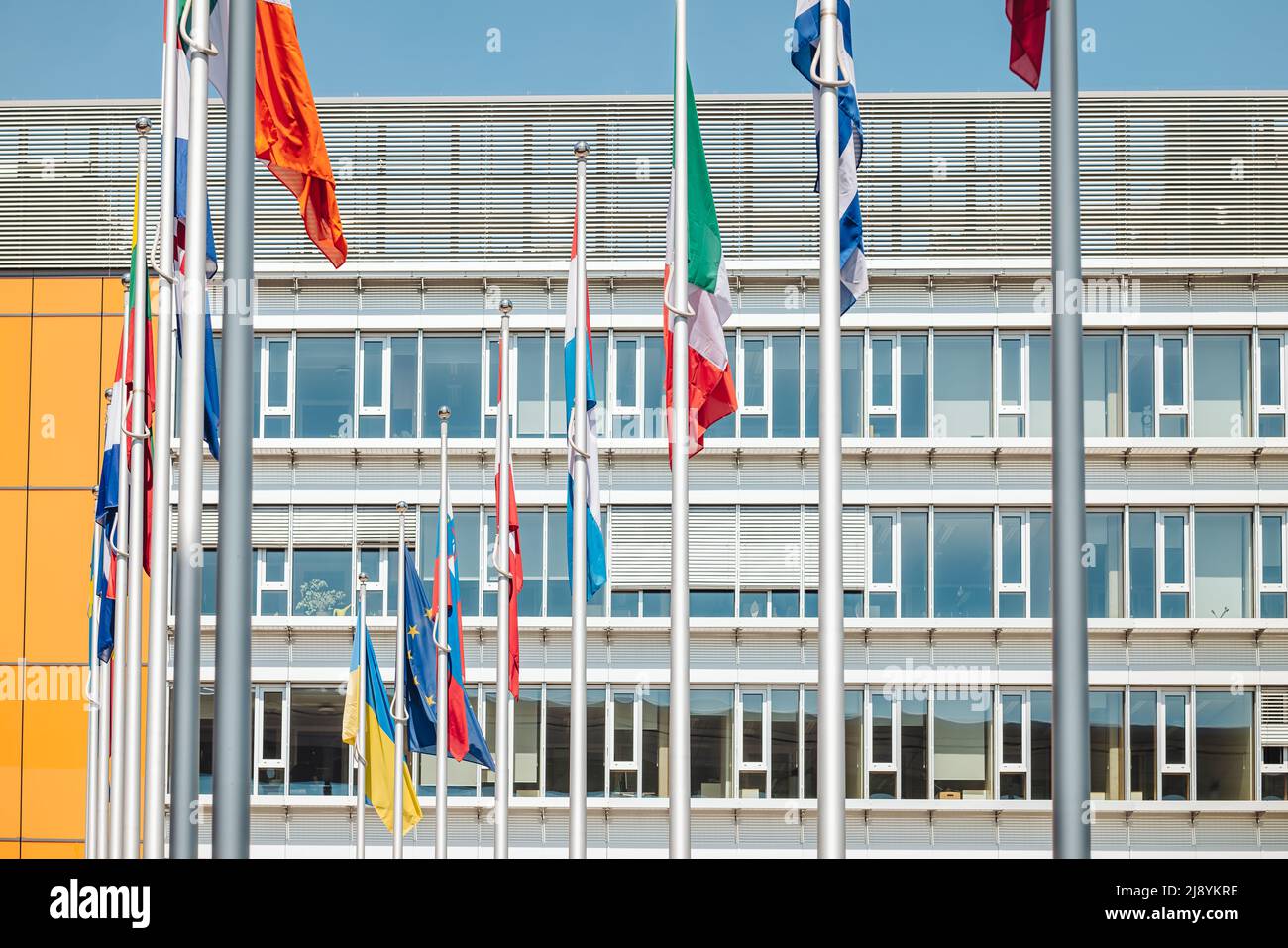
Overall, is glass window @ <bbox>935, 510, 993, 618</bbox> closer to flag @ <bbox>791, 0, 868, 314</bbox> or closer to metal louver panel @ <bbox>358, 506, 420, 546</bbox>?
metal louver panel @ <bbox>358, 506, 420, 546</bbox>

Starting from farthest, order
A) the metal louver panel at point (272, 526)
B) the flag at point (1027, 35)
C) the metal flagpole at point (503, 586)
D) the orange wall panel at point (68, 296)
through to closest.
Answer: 1. the orange wall panel at point (68, 296)
2. the metal louver panel at point (272, 526)
3. the metal flagpole at point (503, 586)
4. the flag at point (1027, 35)

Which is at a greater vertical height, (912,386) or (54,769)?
(912,386)

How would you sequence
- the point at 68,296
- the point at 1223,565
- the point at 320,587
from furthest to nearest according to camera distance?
1. the point at 68,296
2. the point at 320,587
3. the point at 1223,565

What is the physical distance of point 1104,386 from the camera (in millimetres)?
34312

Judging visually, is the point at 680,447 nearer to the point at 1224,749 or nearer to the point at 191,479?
the point at 191,479

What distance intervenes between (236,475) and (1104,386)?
27.0 m

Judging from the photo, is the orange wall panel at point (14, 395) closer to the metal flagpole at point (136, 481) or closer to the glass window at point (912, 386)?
the metal flagpole at point (136, 481)

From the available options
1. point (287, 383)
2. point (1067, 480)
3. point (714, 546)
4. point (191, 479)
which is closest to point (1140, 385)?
point (714, 546)

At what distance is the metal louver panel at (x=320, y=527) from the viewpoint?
3441 centimetres

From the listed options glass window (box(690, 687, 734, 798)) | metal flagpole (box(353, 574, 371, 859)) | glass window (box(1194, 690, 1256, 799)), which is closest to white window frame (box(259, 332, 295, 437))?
metal flagpole (box(353, 574, 371, 859))

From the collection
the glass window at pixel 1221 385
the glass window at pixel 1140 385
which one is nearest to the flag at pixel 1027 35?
the glass window at pixel 1140 385

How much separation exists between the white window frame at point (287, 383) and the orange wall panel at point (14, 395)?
4.90 meters
